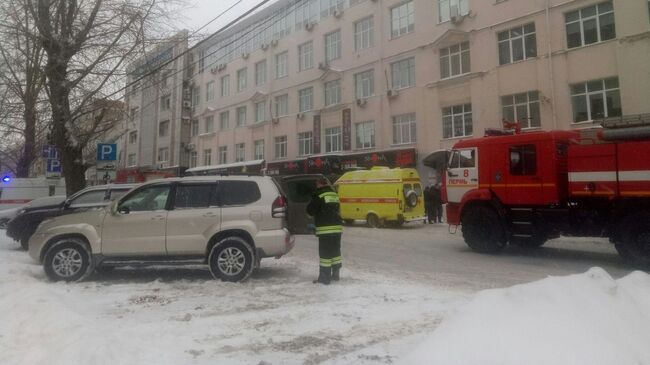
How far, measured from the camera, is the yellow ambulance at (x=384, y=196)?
706 inches

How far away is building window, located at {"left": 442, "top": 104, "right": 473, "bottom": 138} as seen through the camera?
73.7 feet

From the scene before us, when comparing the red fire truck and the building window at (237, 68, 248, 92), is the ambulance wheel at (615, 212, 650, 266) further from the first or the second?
the building window at (237, 68, 248, 92)

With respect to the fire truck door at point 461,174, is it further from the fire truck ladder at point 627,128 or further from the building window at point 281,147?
the building window at point 281,147

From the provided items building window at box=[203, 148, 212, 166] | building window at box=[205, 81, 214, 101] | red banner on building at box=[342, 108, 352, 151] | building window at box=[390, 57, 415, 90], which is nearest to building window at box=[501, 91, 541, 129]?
building window at box=[390, 57, 415, 90]

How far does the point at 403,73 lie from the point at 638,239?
18.9 metres

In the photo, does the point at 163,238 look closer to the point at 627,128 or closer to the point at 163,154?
the point at 627,128

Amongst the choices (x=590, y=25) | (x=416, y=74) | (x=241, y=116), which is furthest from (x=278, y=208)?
(x=241, y=116)

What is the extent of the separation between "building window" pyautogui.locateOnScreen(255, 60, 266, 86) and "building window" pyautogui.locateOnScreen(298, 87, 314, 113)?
5360 millimetres

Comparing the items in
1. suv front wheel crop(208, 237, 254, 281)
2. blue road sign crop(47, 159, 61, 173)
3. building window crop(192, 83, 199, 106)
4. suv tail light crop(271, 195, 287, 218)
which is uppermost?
building window crop(192, 83, 199, 106)

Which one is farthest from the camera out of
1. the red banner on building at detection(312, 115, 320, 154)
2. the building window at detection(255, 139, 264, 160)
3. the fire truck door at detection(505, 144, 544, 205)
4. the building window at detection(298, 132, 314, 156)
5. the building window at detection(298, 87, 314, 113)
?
the building window at detection(255, 139, 264, 160)

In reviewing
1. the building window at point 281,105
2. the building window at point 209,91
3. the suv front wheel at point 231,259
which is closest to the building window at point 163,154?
the building window at point 209,91

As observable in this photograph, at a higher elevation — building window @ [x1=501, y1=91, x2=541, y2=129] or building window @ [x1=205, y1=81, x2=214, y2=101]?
building window @ [x1=205, y1=81, x2=214, y2=101]

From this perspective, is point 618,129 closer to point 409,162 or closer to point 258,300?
point 258,300

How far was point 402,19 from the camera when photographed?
26.0 meters
